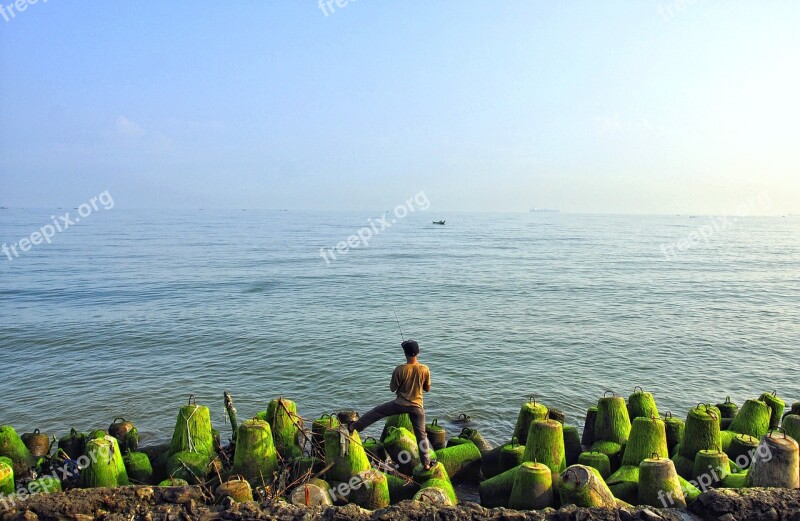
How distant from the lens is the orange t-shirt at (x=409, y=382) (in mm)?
8484

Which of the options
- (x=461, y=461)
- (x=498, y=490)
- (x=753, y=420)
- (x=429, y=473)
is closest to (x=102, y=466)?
(x=429, y=473)

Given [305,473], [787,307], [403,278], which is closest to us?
[305,473]

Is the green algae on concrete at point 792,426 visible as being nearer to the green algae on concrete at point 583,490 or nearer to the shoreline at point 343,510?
the shoreline at point 343,510

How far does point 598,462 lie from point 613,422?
1215mm

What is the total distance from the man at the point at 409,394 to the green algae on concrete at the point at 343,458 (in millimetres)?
756

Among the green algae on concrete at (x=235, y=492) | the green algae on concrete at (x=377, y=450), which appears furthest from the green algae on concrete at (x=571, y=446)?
the green algae on concrete at (x=235, y=492)

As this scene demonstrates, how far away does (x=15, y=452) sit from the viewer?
334 inches

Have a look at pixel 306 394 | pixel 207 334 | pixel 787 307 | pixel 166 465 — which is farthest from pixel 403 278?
pixel 166 465

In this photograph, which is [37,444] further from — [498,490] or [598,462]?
[598,462]

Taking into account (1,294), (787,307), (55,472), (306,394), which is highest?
(1,294)

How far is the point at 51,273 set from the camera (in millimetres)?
37062

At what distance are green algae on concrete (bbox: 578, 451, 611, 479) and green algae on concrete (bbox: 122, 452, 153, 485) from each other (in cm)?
582

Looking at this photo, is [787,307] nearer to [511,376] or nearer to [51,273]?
[511,376]

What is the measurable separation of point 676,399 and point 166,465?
11.4 m
